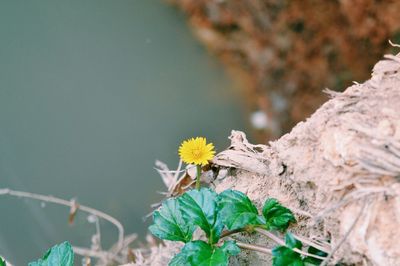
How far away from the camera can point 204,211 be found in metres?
0.70

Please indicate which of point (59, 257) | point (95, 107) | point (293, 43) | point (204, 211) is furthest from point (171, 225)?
point (293, 43)

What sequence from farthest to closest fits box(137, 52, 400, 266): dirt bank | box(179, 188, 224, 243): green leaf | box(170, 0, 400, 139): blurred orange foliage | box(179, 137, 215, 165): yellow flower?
box(170, 0, 400, 139): blurred orange foliage < box(179, 137, 215, 165): yellow flower < box(179, 188, 224, 243): green leaf < box(137, 52, 400, 266): dirt bank

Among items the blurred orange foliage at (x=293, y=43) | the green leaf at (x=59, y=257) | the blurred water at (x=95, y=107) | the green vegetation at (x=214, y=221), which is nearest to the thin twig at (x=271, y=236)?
the green vegetation at (x=214, y=221)

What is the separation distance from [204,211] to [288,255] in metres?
0.12

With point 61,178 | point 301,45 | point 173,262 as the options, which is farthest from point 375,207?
point 301,45

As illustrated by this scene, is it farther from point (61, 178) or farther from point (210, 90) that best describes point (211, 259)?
point (210, 90)

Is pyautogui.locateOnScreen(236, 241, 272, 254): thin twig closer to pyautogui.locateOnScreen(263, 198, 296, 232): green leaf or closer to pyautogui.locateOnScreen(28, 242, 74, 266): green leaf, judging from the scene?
pyautogui.locateOnScreen(263, 198, 296, 232): green leaf

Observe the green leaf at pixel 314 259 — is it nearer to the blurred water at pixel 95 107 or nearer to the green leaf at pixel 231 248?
the green leaf at pixel 231 248

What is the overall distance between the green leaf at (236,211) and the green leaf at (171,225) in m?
0.05

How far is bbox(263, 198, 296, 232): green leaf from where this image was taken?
702 mm

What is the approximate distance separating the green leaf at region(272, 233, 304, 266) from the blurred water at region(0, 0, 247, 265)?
48.6 inches

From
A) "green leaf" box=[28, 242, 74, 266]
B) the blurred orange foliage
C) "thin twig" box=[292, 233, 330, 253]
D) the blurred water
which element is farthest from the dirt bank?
the blurred orange foliage

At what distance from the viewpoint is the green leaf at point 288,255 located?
0.64m

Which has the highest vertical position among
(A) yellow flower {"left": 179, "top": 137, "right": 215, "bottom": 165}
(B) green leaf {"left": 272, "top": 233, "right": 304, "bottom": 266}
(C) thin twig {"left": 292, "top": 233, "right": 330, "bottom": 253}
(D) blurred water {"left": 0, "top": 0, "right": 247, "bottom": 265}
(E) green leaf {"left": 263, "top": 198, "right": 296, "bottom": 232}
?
(D) blurred water {"left": 0, "top": 0, "right": 247, "bottom": 265}
